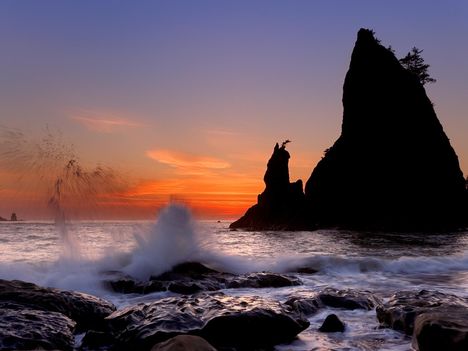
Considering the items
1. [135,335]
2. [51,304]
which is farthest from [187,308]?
[51,304]

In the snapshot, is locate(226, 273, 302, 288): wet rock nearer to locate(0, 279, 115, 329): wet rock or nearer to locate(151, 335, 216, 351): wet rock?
→ locate(0, 279, 115, 329): wet rock

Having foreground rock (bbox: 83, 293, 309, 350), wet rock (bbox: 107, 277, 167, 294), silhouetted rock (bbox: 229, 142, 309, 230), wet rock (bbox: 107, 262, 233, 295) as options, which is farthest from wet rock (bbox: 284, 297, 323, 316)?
silhouetted rock (bbox: 229, 142, 309, 230)

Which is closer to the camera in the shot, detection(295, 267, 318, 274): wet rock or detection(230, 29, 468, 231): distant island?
detection(295, 267, 318, 274): wet rock

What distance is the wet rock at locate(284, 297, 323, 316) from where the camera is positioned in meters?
6.47

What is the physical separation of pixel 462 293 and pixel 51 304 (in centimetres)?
800

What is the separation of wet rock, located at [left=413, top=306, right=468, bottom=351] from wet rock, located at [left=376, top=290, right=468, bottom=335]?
0.59 m

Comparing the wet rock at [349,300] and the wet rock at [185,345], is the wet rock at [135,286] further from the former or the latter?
the wet rock at [185,345]

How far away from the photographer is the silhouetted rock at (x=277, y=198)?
69.3 metres

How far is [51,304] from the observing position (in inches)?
242

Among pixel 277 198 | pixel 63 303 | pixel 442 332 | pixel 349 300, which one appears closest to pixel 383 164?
pixel 277 198

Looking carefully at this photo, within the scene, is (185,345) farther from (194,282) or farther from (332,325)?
(194,282)

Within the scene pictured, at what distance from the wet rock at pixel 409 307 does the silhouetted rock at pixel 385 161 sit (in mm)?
48658

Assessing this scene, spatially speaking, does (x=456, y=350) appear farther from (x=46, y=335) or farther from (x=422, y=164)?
(x=422, y=164)

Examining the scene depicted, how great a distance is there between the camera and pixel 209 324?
4.79m
